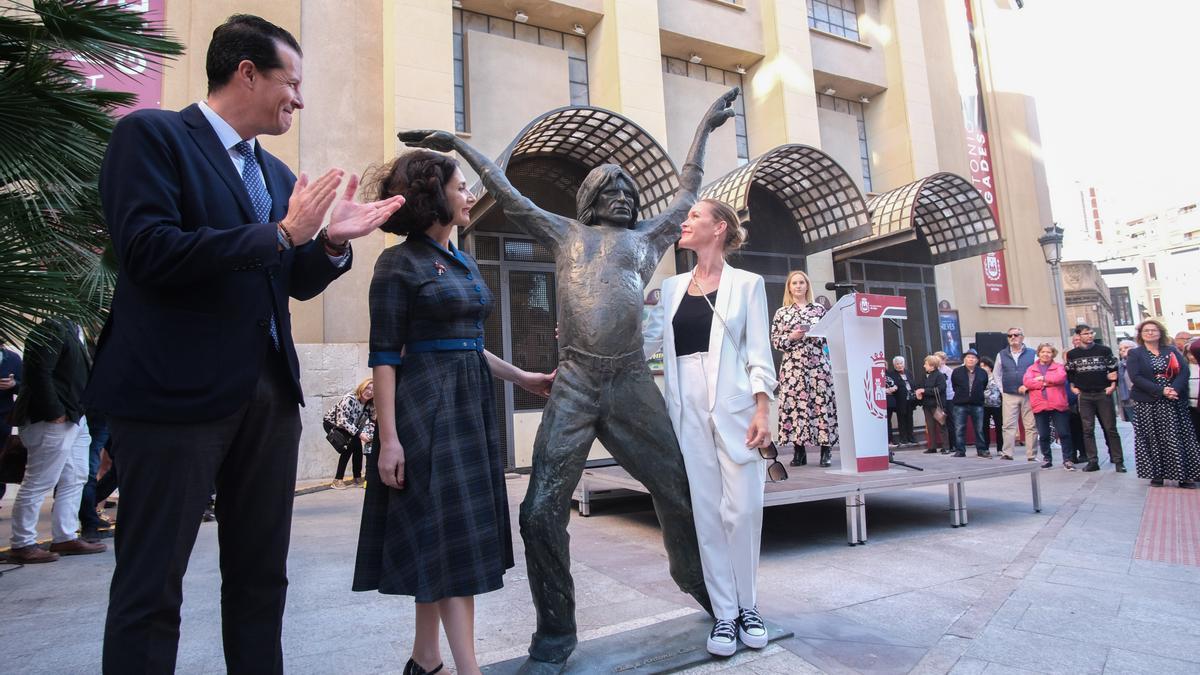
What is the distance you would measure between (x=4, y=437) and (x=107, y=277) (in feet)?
7.61

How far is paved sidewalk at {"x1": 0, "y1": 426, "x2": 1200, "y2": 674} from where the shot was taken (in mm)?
2850

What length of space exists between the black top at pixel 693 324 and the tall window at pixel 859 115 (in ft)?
47.7

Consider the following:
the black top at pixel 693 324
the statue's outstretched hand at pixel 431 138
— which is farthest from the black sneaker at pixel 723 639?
the statue's outstretched hand at pixel 431 138

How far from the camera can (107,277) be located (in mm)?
→ 4453

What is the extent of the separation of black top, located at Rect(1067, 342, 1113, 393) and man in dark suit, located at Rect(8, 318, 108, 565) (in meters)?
11.3

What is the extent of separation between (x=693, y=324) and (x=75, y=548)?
5440 millimetres

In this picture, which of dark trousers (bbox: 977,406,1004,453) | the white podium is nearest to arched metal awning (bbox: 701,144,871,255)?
dark trousers (bbox: 977,406,1004,453)

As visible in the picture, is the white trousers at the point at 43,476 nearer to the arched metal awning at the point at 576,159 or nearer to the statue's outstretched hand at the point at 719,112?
the statue's outstretched hand at the point at 719,112

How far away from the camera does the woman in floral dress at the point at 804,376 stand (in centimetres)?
648

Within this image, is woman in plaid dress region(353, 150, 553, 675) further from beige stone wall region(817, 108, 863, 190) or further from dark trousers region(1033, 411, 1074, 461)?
beige stone wall region(817, 108, 863, 190)

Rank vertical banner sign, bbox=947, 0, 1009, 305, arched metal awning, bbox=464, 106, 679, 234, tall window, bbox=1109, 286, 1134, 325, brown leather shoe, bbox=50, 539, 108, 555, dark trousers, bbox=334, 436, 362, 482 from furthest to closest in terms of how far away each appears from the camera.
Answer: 1. tall window, bbox=1109, 286, 1134, 325
2. vertical banner sign, bbox=947, 0, 1009, 305
3. arched metal awning, bbox=464, 106, 679, 234
4. dark trousers, bbox=334, 436, 362, 482
5. brown leather shoe, bbox=50, 539, 108, 555

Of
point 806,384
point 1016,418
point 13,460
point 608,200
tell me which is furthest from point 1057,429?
point 13,460

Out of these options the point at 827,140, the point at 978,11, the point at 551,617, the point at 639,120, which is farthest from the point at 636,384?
the point at 978,11

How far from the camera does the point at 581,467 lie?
268cm
